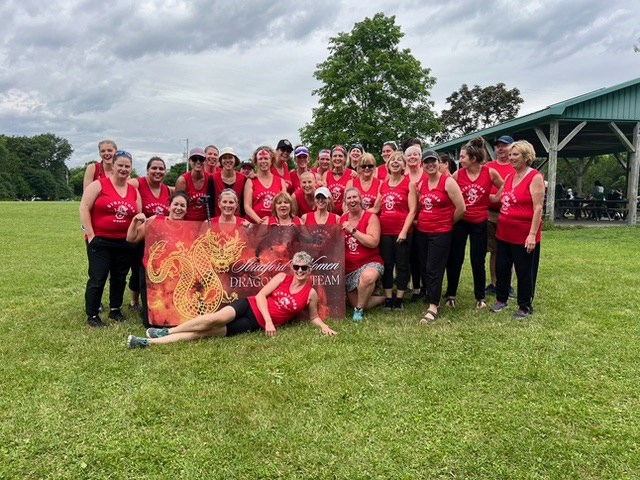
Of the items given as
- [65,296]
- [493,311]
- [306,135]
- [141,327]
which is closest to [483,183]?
[493,311]

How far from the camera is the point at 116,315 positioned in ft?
20.2

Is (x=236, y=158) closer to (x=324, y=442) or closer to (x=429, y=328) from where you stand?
(x=429, y=328)

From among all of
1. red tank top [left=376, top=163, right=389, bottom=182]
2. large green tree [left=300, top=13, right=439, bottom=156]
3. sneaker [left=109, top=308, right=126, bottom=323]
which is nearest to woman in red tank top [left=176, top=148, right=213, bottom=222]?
sneaker [left=109, top=308, right=126, bottom=323]

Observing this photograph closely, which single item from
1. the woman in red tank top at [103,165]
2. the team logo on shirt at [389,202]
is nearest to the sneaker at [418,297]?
the team logo on shirt at [389,202]

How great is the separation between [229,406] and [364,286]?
278 cm

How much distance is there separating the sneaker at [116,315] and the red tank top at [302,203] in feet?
8.92

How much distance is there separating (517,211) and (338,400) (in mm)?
3308

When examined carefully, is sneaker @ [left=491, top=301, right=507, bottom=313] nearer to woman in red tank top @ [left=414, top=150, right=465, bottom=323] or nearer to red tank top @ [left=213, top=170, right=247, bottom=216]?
woman in red tank top @ [left=414, top=150, right=465, bottom=323]

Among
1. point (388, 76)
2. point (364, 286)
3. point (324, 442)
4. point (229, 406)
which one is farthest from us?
point (388, 76)

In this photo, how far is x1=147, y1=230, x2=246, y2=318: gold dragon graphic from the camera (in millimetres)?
5832

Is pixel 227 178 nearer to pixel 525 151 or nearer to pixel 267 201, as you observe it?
pixel 267 201

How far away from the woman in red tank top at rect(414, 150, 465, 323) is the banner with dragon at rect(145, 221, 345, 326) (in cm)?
106

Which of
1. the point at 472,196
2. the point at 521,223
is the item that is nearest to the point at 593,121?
the point at 472,196

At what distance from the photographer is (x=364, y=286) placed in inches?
239
